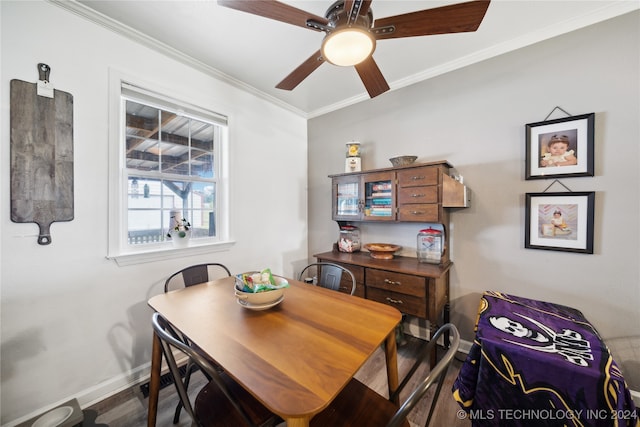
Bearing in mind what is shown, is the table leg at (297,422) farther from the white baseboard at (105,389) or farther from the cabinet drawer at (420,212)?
the white baseboard at (105,389)

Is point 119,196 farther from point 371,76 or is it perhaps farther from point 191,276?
point 371,76

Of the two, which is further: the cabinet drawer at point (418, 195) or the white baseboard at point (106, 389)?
the cabinet drawer at point (418, 195)

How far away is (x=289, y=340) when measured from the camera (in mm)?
960

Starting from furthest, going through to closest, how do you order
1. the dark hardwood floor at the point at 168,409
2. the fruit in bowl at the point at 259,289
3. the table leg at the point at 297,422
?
1. the dark hardwood floor at the point at 168,409
2. the fruit in bowl at the point at 259,289
3. the table leg at the point at 297,422

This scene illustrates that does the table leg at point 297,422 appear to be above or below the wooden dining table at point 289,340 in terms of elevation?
below

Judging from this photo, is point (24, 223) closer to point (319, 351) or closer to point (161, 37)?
point (161, 37)

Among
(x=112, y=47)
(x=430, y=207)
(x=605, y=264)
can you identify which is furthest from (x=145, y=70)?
(x=605, y=264)

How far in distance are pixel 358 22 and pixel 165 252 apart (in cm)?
209

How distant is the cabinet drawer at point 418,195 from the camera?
1.89m

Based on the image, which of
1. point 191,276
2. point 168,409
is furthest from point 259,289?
point 168,409

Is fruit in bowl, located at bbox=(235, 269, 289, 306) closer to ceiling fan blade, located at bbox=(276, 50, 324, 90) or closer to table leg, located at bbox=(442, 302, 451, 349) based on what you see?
ceiling fan blade, located at bbox=(276, 50, 324, 90)

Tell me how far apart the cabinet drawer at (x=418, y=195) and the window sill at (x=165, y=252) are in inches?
67.2

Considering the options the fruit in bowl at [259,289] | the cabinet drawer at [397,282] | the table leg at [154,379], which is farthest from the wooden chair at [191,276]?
the cabinet drawer at [397,282]

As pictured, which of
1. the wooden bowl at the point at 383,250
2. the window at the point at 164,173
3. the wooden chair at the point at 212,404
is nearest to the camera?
the wooden chair at the point at 212,404
